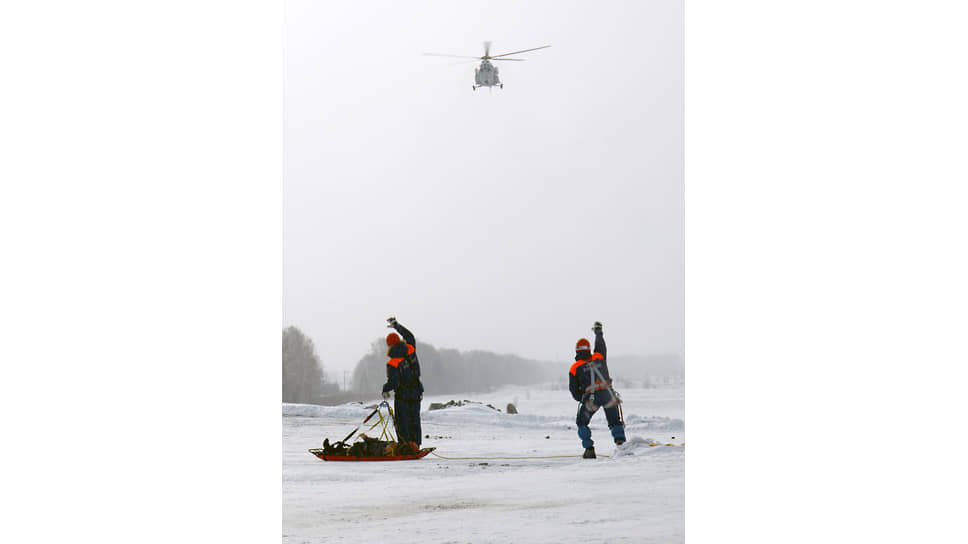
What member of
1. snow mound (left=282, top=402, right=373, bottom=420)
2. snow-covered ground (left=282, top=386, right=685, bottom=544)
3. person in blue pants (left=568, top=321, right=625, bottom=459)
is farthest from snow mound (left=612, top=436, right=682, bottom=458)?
snow mound (left=282, top=402, right=373, bottom=420)

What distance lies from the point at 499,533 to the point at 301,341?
202 centimetres

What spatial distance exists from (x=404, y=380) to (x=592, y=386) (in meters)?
1.42

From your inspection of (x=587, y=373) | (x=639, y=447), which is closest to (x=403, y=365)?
(x=587, y=373)

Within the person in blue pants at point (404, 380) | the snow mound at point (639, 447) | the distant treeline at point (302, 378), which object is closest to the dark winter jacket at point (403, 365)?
the person in blue pants at point (404, 380)

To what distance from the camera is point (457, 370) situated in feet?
23.8

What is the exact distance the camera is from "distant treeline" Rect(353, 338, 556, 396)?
7164 mm

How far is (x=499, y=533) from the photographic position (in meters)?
6.63

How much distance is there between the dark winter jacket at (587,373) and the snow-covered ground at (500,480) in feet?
0.43

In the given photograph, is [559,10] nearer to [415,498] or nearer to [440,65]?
[440,65]

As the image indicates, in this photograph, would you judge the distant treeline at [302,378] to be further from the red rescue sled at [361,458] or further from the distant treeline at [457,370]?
the red rescue sled at [361,458]

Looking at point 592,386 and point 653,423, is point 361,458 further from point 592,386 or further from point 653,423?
point 653,423

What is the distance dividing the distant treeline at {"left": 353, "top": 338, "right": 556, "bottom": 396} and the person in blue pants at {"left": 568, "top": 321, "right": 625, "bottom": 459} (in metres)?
0.14

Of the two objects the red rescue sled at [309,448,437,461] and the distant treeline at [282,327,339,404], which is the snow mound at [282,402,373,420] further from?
the red rescue sled at [309,448,437,461]

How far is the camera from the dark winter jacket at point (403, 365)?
7152 millimetres
